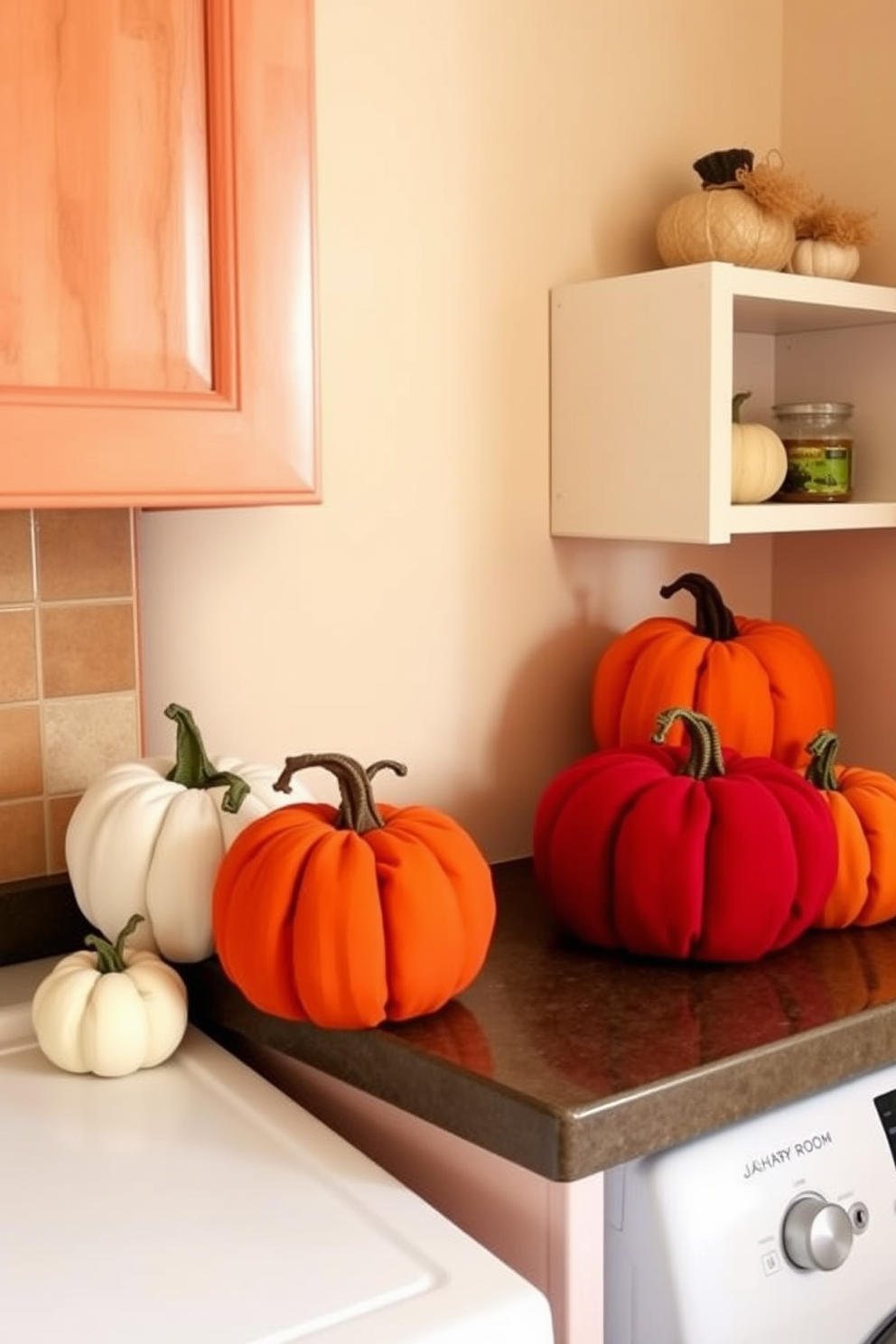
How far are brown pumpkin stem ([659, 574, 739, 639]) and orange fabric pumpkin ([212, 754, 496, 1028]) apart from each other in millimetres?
575

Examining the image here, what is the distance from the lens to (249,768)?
1.34m

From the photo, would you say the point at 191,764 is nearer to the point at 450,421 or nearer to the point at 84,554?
the point at 84,554

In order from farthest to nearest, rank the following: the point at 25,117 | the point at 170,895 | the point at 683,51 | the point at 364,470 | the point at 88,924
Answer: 1. the point at 683,51
2. the point at 364,470
3. the point at 88,924
4. the point at 170,895
5. the point at 25,117

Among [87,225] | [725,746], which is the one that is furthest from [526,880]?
[87,225]

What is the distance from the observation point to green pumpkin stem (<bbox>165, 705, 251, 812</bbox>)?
130 centimetres

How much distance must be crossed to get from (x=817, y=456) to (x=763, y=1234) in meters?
0.90

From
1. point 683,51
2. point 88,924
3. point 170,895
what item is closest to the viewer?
point 170,895

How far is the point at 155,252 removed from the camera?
1.08 meters

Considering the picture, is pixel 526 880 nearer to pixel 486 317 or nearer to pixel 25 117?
pixel 486 317

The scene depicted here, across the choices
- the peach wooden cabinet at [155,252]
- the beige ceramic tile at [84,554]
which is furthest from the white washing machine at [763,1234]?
the beige ceramic tile at [84,554]

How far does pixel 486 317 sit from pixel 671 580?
0.41 metres

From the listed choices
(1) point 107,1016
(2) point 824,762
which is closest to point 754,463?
(2) point 824,762

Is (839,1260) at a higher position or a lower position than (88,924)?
lower

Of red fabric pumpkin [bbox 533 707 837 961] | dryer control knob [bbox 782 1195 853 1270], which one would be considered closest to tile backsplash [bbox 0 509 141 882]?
red fabric pumpkin [bbox 533 707 837 961]
